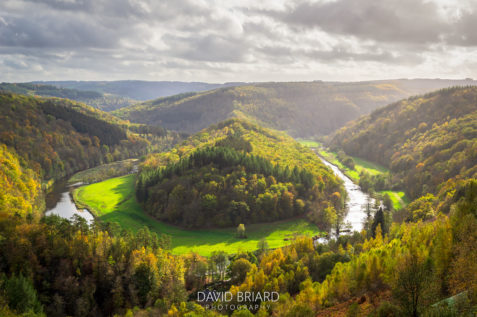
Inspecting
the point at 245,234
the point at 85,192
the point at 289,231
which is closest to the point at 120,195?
the point at 85,192

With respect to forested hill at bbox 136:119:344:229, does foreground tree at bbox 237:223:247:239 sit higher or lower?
lower

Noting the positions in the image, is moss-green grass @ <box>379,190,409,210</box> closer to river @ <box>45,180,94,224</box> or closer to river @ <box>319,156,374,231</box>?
river @ <box>319,156,374,231</box>

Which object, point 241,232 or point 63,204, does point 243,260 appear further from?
point 63,204

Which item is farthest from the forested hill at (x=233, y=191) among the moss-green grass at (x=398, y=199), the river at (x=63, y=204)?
the moss-green grass at (x=398, y=199)

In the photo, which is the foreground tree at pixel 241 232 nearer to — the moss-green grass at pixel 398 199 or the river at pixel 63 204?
the river at pixel 63 204

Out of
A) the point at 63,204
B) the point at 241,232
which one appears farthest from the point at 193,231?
the point at 63,204

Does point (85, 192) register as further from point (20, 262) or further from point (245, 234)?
point (20, 262)

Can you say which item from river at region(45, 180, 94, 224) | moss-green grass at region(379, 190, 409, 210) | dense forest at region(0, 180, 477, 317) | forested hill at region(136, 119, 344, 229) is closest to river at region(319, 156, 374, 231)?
forested hill at region(136, 119, 344, 229)
